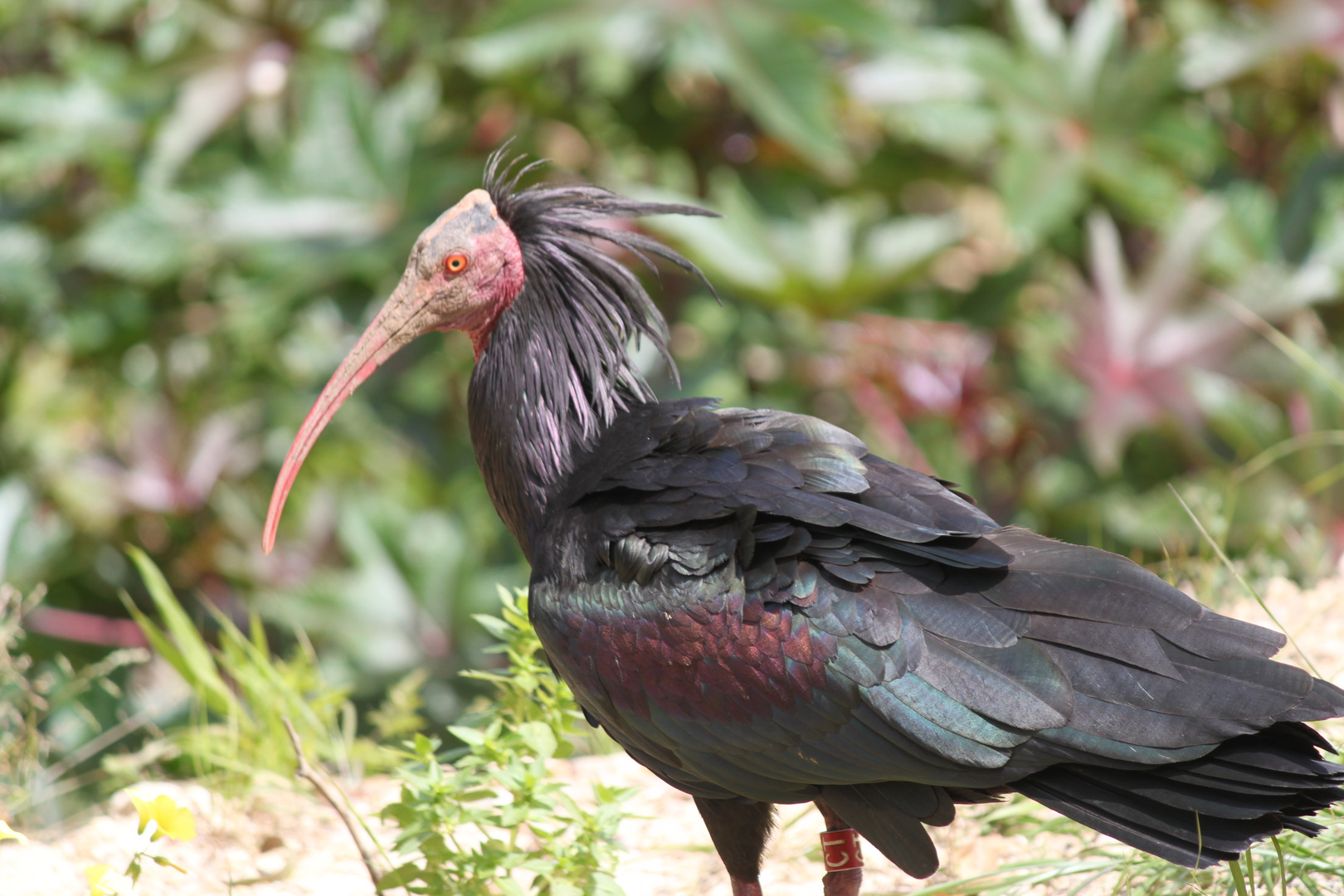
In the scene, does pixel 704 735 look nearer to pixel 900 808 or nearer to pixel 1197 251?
pixel 900 808

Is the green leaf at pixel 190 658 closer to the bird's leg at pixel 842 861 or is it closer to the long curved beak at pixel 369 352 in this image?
the long curved beak at pixel 369 352

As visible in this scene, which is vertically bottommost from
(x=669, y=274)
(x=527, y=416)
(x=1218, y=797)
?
(x=1218, y=797)

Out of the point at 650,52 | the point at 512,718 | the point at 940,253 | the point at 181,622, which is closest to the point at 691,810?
the point at 512,718

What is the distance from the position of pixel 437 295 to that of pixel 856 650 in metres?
1.21

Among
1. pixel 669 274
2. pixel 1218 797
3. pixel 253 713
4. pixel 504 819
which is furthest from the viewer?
pixel 669 274

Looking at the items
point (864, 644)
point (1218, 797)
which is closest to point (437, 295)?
point (864, 644)

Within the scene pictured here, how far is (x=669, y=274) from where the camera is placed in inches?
225

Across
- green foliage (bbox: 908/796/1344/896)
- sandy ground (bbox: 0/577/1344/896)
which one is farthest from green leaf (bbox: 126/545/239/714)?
green foliage (bbox: 908/796/1344/896)

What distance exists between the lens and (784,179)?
18.6 feet

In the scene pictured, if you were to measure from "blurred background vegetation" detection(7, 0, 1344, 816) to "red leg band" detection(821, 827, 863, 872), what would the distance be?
2.64 m

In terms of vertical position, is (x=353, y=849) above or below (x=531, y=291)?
below

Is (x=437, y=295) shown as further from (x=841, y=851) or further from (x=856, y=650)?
(x=841, y=851)

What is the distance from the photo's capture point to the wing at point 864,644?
2.15 meters

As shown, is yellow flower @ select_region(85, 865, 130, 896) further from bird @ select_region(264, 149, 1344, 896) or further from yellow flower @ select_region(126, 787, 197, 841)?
bird @ select_region(264, 149, 1344, 896)
